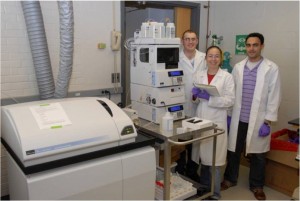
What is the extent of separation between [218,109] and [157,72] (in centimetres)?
65

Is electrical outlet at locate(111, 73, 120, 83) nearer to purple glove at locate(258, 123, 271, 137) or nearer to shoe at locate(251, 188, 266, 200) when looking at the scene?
purple glove at locate(258, 123, 271, 137)

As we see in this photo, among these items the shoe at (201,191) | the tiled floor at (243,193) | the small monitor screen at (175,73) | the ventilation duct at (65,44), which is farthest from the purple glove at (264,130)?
the ventilation duct at (65,44)

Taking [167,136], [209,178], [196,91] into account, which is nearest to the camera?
[167,136]

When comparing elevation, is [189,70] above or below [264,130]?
above

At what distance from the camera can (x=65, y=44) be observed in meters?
2.21

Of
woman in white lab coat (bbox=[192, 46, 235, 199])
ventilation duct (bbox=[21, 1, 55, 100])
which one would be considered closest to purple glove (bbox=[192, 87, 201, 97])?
woman in white lab coat (bbox=[192, 46, 235, 199])

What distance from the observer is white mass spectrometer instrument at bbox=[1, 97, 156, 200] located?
4.83 ft

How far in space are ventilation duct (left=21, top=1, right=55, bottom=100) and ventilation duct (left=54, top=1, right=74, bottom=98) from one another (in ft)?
0.28

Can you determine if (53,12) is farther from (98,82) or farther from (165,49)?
(165,49)

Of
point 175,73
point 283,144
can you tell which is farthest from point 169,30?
point 283,144

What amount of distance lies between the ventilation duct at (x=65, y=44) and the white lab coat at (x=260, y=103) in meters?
1.56

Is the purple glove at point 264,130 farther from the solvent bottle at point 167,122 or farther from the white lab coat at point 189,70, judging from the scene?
the solvent bottle at point 167,122

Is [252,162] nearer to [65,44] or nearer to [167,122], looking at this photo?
[167,122]

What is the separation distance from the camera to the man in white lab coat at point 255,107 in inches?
99.0
